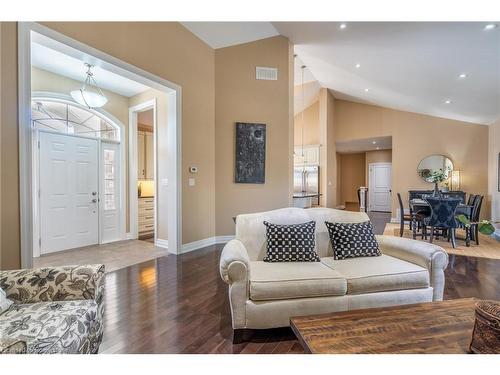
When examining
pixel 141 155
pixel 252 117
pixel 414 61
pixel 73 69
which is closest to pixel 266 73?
pixel 252 117

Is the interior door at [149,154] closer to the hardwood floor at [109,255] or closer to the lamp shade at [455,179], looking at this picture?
the hardwood floor at [109,255]

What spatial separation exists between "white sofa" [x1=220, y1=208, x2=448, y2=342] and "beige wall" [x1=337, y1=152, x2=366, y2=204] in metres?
10.5

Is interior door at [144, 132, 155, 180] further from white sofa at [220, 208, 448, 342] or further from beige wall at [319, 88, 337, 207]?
beige wall at [319, 88, 337, 207]

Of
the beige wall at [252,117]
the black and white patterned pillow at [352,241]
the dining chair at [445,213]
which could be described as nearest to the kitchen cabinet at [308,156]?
the beige wall at [252,117]

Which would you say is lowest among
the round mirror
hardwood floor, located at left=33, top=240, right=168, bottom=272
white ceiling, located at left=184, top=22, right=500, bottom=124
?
hardwood floor, located at left=33, top=240, right=168, bottom=272

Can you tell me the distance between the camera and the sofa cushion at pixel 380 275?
1959 mm

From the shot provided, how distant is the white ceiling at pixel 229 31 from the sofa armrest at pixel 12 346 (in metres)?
4.53

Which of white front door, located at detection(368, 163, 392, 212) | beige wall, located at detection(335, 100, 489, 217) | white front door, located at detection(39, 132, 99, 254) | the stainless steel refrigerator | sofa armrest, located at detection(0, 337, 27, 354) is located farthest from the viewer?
white front door, located at detection(368, 163, 392, 212)

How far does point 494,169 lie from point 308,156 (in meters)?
4.87

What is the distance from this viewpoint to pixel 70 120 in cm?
464

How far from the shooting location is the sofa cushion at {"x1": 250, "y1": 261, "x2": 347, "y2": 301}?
6.01ft

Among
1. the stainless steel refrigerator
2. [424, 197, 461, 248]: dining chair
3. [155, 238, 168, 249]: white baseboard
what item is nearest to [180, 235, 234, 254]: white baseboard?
[155, 238, 168, 249]: white baseboard

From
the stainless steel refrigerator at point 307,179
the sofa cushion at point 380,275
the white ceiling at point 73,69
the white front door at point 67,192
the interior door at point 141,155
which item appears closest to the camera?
the sofa cushion at point 380,275
